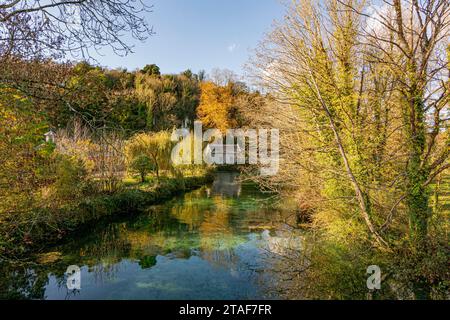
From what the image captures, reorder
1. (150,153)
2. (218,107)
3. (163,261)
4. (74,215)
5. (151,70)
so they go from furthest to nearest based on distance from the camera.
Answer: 1. (151,70)
2. (218,107)
3. (150,153)
4. (74,215)
5. (163,261)

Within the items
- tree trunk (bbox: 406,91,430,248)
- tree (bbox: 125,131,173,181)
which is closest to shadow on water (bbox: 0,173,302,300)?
tree trunk (bbox: 406,91,430,248)

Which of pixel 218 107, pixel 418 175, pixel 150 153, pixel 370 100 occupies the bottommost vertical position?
pixel 418 175

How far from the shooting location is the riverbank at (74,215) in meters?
5.14

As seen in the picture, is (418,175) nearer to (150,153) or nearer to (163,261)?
(163,261)

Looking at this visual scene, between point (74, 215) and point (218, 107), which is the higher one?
point (218, 107)

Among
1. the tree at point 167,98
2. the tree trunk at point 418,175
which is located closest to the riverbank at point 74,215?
the tree trunk at point 418,175

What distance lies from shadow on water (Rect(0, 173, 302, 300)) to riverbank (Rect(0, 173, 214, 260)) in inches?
14.8

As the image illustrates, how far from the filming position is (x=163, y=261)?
5559 millimetres

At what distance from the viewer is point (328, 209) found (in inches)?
251

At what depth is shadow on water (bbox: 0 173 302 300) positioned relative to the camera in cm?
442

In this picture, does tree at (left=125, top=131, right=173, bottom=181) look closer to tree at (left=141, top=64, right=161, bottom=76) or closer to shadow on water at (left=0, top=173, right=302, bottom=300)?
shadow on water at (left=0, top=173, right=302, bottom=300)

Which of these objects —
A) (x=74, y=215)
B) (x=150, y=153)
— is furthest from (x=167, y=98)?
(x=74, y=215)

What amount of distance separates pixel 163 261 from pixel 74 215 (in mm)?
3185

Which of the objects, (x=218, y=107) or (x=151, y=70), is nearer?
(x=218, y=107)
